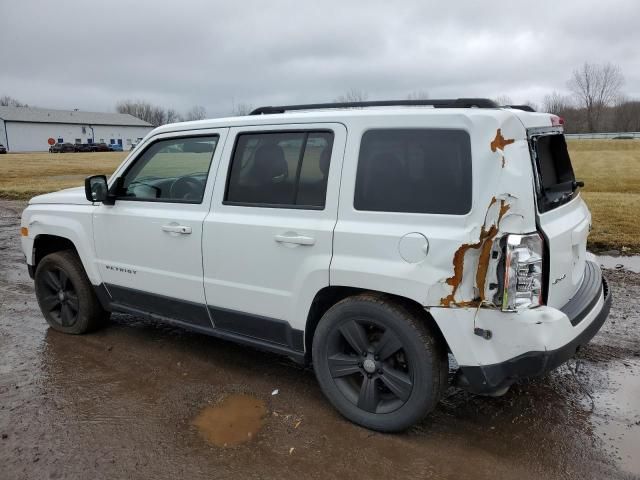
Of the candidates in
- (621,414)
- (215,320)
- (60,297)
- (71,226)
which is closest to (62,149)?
(60,297)

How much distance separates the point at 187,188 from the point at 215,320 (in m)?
1.03

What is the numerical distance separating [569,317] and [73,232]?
13.1 ft

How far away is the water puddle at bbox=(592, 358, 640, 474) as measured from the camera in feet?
9.86

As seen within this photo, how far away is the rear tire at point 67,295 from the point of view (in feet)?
15.8

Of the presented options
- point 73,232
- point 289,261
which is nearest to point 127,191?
point 73,232

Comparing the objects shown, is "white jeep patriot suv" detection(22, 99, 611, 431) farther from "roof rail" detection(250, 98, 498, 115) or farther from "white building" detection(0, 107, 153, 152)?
"white building" detection(0, 107, 153, 152)

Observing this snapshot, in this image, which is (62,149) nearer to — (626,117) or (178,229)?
(178,229)

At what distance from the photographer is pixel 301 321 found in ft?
11.3

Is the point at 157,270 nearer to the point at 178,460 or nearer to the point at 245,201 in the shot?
the point at 245,201

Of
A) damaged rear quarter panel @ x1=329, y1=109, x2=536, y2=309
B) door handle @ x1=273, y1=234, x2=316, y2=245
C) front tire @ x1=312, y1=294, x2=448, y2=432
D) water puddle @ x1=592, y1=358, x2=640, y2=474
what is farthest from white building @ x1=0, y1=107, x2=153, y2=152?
water puddle @ x1=592, y1=358, x2=640, y2=474

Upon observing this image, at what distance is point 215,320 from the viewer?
12.9ft

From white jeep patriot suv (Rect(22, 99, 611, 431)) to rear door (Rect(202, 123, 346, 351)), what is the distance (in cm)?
1

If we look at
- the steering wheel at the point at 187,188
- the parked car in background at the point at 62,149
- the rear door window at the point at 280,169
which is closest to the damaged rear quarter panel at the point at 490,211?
the rear door window at the point at 280,169

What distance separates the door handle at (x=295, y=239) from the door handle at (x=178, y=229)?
0.81 m
